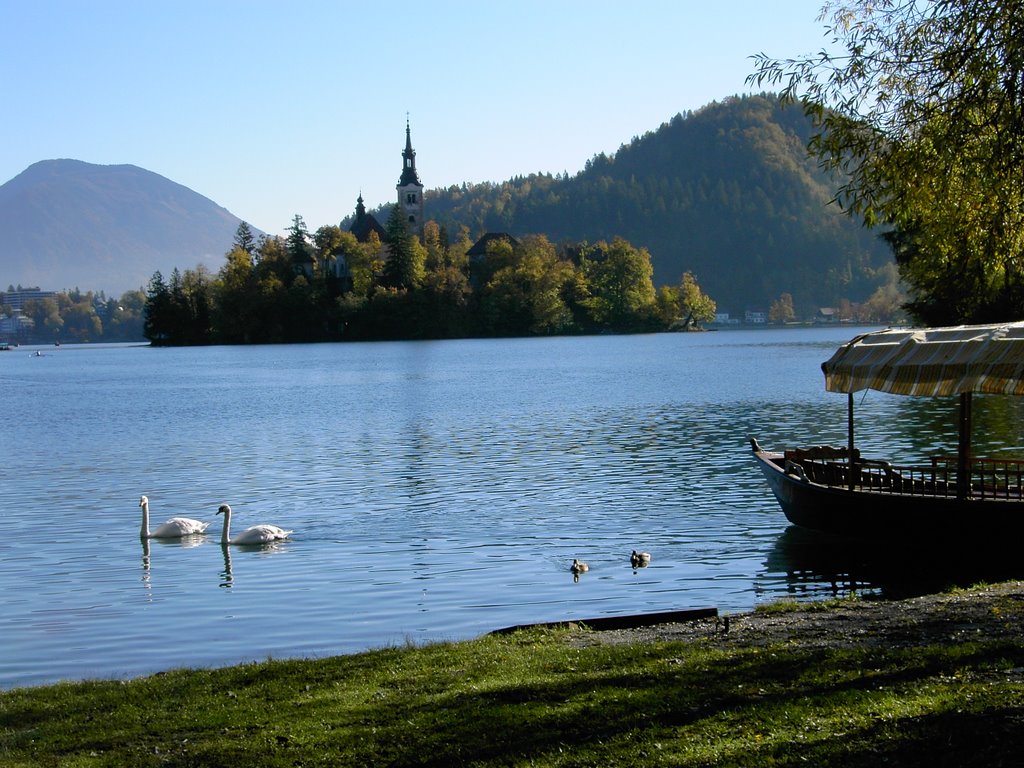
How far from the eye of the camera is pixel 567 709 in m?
10.5

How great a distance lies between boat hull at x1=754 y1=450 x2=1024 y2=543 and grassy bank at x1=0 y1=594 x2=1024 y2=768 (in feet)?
27.0

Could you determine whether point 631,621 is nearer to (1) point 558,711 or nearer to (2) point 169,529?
(1) point 558,711

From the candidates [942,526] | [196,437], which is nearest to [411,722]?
[942,526]

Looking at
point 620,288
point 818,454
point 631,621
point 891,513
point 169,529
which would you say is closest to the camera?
point 631,621

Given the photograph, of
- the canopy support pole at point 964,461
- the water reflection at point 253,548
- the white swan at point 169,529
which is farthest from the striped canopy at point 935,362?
the white swan at point 169,529

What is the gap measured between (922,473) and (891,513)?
3.58 ft

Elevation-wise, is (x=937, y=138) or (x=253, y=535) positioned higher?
(x=937, y=138)

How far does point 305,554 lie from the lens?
2561cm

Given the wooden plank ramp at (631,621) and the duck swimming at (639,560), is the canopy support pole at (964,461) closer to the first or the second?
the duck swimming at (639,560)

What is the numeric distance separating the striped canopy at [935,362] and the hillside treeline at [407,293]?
160 meters

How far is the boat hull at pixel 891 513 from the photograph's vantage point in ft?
70.4

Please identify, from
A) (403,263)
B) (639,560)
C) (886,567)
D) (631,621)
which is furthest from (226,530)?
(403,263)

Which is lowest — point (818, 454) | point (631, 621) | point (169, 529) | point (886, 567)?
point (886, 567)

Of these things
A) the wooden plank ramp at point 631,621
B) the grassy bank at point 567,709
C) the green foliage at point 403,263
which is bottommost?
the wooden plank ramp at point 631,621
